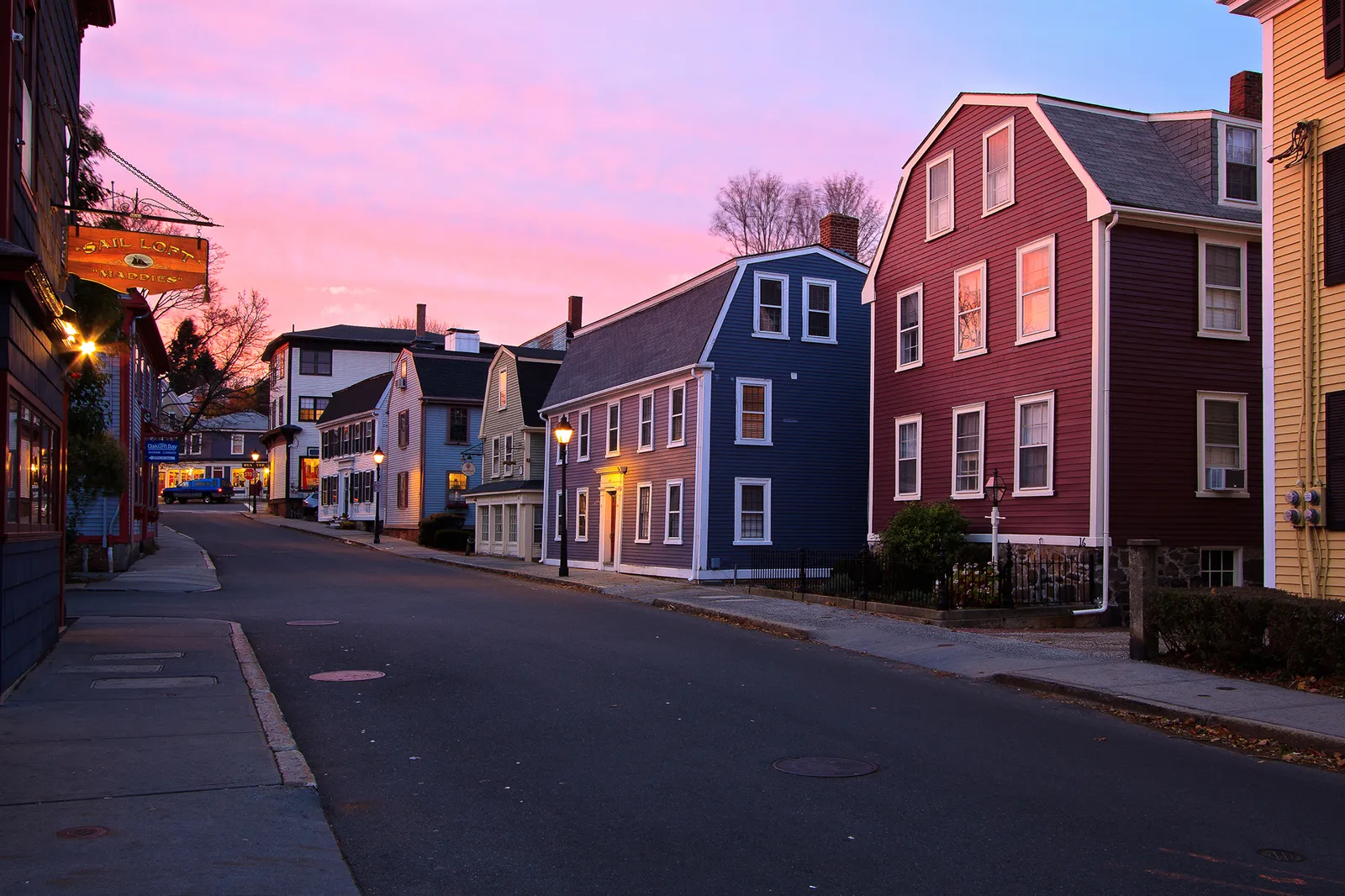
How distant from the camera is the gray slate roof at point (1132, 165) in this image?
2028 cm

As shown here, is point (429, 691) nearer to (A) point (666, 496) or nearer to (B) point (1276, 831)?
(B) point (1276, 831)

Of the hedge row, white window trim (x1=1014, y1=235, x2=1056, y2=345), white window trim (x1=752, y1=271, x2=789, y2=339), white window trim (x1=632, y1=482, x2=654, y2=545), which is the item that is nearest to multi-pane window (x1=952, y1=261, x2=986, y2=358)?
white window trim (x1=1014, y1=235, x2=1056, y2=345)

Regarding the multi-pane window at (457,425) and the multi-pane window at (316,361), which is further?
the multi-pane window at (316,361)

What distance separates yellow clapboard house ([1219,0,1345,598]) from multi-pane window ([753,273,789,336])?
1563 centimetres

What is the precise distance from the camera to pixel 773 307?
30.3 meters

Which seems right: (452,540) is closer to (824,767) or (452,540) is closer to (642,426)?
(642,426)

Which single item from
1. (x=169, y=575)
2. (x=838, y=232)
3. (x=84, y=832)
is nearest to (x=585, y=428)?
(x=838, y=232)

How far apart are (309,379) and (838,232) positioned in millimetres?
53677

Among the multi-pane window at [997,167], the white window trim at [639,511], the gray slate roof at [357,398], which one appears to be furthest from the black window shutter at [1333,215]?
the gray slate roof at [357,398]

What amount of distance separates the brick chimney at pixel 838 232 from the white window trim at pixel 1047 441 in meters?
11.9

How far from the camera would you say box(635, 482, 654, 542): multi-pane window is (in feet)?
105

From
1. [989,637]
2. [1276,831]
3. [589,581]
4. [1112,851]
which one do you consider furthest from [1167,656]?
[589,581]

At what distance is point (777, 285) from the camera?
30438 mm

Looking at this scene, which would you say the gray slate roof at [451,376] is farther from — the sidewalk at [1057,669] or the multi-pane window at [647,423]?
the sidewalk at [1057,669]
